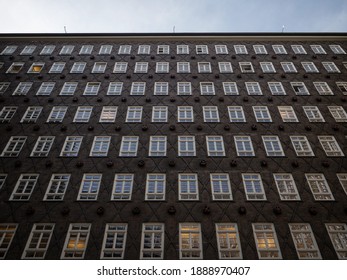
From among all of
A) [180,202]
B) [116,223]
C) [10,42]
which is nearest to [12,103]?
[10,42]

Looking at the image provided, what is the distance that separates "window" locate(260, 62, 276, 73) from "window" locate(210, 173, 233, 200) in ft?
48.1

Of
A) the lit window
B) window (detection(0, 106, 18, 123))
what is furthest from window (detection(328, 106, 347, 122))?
window (detection(0, 106, 18, 123))

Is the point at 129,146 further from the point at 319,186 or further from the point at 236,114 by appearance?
the point at 319,186

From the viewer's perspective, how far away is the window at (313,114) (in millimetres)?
24159

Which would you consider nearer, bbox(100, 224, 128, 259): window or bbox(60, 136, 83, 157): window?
bbox(100, 224, 128, 259): window

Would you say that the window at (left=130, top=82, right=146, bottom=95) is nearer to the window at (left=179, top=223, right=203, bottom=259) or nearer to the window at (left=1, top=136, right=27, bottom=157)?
the window at (left=1, top=136, right=27, bottom=157)

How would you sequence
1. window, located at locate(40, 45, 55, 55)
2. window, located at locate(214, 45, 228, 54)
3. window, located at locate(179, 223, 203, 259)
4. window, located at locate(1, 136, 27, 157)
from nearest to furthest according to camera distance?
window, located at locate(179, 223, 203, 259) → window, located at locate(1, 136, 27, 157) → window, located at locate(40, 45, 55, 55) → window, located at locate(214, 45, 228, 54)

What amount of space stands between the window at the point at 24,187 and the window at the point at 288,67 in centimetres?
2701

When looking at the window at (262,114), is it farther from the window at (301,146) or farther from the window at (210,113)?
the window at (210,113)

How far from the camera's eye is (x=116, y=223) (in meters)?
17.9

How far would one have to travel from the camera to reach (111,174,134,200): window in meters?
19.2

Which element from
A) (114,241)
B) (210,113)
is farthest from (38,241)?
(210,113)

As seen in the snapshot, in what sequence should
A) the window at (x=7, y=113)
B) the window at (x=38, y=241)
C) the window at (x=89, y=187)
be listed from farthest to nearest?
the window at (x=7, y=113) < the window at (x=89, y=187) < the window at (x=38, y=241)

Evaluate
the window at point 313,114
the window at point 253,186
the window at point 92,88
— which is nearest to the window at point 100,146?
the window at point 92,88
